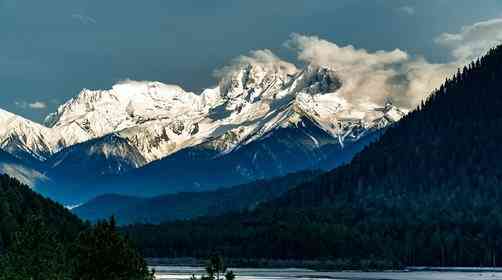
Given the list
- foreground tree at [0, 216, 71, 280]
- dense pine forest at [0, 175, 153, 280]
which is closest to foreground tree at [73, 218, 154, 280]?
dense pine forest at [0, 175, 153, 280]

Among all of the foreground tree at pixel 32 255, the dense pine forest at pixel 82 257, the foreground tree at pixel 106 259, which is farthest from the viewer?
the foreground tree at pixel 32 255

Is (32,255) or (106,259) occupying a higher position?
(32,255)

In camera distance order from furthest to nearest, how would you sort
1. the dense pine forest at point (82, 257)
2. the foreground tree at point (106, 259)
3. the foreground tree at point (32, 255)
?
the foreground tree at point (32, 255) < the dense pine forest at point (82, 257) < the foreground tree at point (106, 259)

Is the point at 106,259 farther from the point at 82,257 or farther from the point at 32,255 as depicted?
the point at 32,255

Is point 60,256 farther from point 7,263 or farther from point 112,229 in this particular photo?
point 112,229

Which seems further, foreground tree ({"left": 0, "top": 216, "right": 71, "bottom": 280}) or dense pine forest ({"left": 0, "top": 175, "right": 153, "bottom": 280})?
foreground tree ({"left": 0, "top": 216, "right": 71, "bottom": 280})

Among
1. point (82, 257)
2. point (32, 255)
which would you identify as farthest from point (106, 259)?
point (32, 255)

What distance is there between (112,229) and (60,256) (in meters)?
40.7

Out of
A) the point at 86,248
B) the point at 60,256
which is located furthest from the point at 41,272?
the point at 60,256

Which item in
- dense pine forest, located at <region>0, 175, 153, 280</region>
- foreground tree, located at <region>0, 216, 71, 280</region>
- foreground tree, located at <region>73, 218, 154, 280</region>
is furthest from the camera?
foreground tree, located at <region>0, 216, 71, 280</region>

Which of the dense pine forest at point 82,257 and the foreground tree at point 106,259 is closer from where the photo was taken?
the foreground tree at point 106,259

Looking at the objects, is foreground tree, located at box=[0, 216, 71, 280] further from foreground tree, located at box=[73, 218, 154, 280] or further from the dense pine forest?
foreground tree, located at box=[73, 218, 154, 280]

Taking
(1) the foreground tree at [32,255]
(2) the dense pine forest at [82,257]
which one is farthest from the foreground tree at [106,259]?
(1) the foreground tree at [32,255]

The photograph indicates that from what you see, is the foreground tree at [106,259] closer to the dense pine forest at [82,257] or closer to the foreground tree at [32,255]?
the dense pine forest at [82,257]
